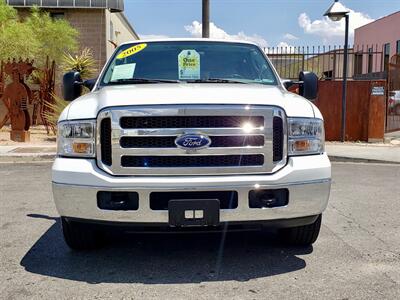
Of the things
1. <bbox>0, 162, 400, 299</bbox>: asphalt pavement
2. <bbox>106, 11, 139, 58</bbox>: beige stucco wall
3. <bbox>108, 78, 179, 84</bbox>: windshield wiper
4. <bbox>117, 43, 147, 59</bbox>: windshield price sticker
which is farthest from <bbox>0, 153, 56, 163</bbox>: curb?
<bbox>106, 11, 139, 58</bbox>: beige stucco wall

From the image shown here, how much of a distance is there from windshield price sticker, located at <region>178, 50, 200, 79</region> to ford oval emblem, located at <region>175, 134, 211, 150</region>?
131cm

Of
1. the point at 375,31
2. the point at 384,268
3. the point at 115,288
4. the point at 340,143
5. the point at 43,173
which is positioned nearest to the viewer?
the point at 115,288

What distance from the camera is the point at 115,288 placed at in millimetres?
3656

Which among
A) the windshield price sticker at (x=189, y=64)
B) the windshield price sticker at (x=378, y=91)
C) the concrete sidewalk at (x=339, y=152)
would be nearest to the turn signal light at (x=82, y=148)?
the windshield price sticker at (x=189, y=64)

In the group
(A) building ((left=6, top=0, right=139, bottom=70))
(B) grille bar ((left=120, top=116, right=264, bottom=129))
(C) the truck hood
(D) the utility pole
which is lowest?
→ (B) grille bar ((left=120, top=116, right=264, bottom=129))

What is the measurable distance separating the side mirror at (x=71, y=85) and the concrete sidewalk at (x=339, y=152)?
20.2ft

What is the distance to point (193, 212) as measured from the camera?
3652mm

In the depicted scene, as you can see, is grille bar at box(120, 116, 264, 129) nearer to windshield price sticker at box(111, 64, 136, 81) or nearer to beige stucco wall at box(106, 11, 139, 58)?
windshield price sticker at box(111, 64, 136, 81)

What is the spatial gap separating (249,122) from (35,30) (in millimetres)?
17231

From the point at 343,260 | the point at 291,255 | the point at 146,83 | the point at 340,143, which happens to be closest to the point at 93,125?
the point at 146,83

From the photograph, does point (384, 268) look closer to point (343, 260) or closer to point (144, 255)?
point (343, 260)

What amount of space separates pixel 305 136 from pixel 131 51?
2.30m

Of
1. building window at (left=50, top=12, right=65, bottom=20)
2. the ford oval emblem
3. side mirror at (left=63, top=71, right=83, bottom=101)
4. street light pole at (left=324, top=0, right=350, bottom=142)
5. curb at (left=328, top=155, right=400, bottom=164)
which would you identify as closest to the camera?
the ford oval emblem

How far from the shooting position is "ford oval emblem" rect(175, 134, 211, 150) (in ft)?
12.2
